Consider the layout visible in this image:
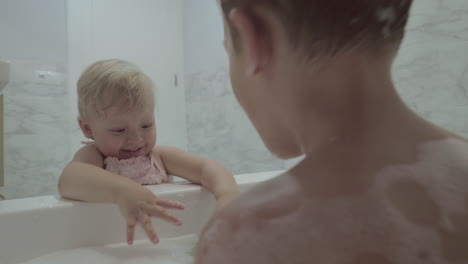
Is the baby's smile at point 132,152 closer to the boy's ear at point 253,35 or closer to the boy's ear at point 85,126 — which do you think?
the boy's ear at point 85,126

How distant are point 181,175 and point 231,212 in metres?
0.79

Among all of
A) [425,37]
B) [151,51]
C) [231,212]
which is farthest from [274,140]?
[151,51]

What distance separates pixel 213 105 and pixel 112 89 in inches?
59.3

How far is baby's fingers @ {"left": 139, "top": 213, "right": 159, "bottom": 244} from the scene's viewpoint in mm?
611

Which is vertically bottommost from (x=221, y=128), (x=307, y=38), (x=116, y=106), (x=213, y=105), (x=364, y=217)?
(x=221, y=128)

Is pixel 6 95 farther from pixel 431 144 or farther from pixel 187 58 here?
pixel 431 144

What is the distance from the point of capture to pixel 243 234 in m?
0.28

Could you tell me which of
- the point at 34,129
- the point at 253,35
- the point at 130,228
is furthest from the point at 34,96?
the point at 253,35

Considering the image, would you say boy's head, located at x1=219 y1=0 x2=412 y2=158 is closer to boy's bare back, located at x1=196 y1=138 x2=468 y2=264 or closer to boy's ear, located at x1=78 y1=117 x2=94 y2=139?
boy's bare back, located at x1=196 y1=138 x2=468 y2=264

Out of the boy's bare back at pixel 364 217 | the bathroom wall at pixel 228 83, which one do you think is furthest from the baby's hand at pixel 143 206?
the bathroom wall at pixel 228 83

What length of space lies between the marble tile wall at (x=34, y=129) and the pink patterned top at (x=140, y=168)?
104cm

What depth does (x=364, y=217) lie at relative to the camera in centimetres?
25

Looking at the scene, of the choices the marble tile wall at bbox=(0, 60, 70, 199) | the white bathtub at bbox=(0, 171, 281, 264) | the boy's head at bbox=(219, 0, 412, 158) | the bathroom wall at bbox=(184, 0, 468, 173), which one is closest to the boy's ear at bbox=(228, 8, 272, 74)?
the boy's head at bbox=(219, 0, 412, 158)

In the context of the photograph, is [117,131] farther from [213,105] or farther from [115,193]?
[213,105]
